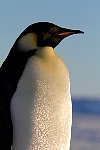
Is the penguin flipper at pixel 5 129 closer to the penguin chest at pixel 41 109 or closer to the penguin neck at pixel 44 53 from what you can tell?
the penguin chest at pixel 41 109

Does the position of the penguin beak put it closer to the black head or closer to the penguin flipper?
the black head

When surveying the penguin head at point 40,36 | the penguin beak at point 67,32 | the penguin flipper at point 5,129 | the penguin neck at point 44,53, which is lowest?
the penguin flipper at point 5,129

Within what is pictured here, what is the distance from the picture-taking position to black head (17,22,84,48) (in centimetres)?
1215

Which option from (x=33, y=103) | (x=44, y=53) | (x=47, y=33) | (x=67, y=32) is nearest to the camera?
(x=33, y=103)

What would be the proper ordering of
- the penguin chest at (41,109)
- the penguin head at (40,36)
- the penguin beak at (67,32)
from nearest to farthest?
1. the penguin chest at (41,109)
2. the penguin head at (40,36)
3. the penguin beak at (67,32)

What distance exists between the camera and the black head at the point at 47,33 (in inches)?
478

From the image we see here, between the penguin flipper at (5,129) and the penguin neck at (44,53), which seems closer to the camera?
the penguin flipper at (5,129)

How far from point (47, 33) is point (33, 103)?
0.61 meters

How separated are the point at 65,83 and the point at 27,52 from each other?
0.38 m

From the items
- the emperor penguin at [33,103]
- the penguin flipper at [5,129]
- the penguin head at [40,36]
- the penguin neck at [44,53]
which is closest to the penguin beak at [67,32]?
the penguin head at [40,36]

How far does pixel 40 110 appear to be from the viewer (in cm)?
1200

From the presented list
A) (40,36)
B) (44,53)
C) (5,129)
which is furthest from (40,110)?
(40,36)

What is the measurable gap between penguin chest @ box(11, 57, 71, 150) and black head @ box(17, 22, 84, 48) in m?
0.22

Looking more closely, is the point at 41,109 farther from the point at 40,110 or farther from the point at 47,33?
the point at 47,33
